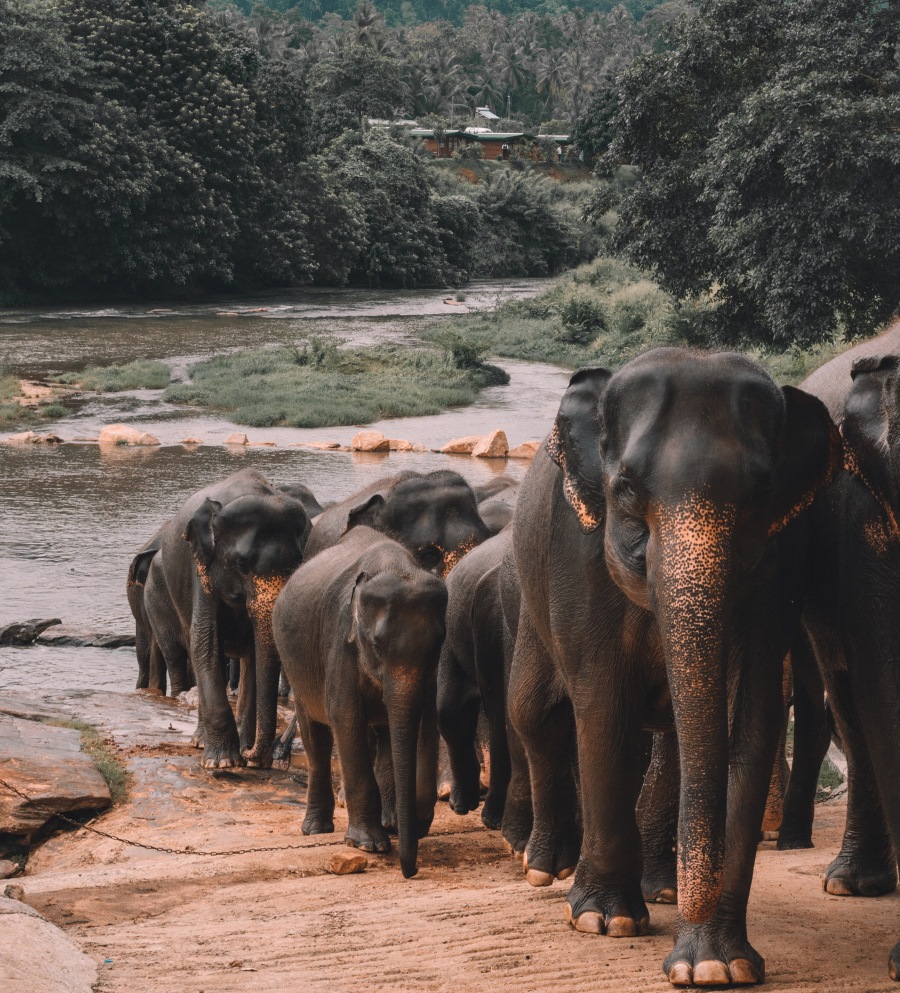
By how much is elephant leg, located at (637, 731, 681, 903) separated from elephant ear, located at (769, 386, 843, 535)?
4.02 ft

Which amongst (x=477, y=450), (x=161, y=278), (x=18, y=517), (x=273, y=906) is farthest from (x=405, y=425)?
(x=161, y=278)

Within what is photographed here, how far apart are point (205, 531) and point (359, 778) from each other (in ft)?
8.69

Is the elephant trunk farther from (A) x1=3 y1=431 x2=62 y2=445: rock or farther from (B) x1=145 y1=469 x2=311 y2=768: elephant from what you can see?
(A) x1=3 y1=431 x2=62 y2=445: rock

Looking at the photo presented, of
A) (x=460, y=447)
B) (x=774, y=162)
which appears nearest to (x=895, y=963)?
(x=460, y=447)

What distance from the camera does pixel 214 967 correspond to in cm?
443

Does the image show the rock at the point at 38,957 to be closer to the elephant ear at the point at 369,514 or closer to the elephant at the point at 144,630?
the elephant ear at the point at 369,514

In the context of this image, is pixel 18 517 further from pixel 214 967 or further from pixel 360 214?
pixel 360 214

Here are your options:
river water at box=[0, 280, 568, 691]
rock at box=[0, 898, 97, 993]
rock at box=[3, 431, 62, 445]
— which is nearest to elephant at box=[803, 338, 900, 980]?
rock at box=[0, 898, 97, 993]

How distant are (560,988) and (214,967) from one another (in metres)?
1.07

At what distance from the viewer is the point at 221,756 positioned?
8094 millimetres

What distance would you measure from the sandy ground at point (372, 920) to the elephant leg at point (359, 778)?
0.14 m

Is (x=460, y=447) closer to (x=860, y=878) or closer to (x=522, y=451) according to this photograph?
(x=522, y=451)

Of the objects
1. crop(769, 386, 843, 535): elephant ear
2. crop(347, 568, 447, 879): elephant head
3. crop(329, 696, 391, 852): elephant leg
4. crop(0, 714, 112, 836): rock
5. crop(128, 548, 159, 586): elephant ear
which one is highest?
crop(769, 386, 843, 535): elephant ear

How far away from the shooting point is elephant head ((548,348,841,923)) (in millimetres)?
3469
